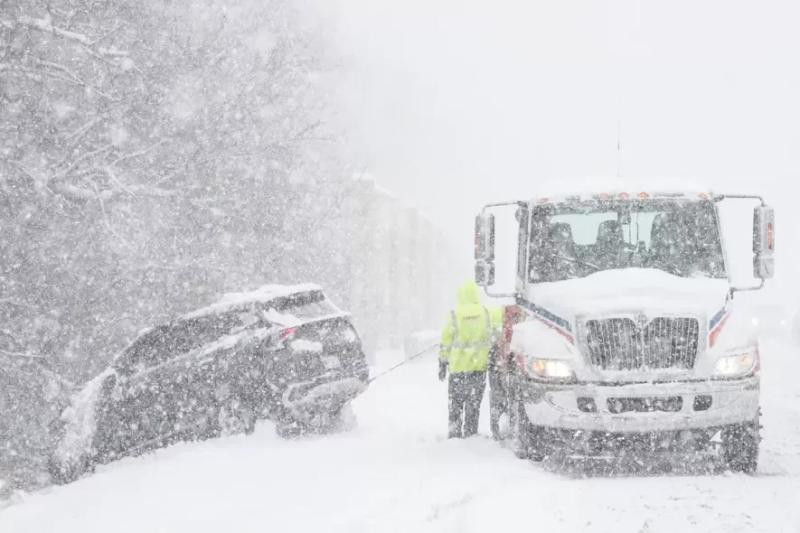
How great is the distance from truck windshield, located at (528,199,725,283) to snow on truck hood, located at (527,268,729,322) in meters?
0.20

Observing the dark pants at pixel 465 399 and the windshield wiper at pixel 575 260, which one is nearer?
the windshield wiper at pixel 575 260

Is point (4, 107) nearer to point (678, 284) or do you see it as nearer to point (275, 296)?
point (275, 296)

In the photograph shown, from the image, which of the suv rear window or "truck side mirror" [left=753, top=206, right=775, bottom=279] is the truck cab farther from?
the suv rear window

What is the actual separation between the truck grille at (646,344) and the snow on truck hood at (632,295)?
10 centimetres

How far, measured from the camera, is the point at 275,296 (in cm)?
1048

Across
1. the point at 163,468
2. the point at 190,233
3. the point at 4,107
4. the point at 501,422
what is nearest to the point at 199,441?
the point at 163,468

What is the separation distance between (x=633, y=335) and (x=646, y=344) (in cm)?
13

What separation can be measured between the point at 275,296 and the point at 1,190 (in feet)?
16.5

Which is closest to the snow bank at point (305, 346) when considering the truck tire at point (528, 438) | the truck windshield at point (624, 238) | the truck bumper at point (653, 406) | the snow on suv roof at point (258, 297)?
the snow on suv roof at point (258, 297)

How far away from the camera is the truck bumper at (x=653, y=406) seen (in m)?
7.32

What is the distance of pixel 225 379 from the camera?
34.2 ft

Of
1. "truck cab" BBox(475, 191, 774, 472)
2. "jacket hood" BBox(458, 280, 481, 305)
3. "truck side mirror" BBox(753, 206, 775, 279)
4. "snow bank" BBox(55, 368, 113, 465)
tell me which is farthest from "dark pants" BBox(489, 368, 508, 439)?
"snow bank" BBox(55, 368, 113, 465)

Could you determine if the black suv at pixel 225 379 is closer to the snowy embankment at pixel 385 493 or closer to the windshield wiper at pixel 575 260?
the snowy embankment at pixel 385 493

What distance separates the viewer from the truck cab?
7387 millimetres
